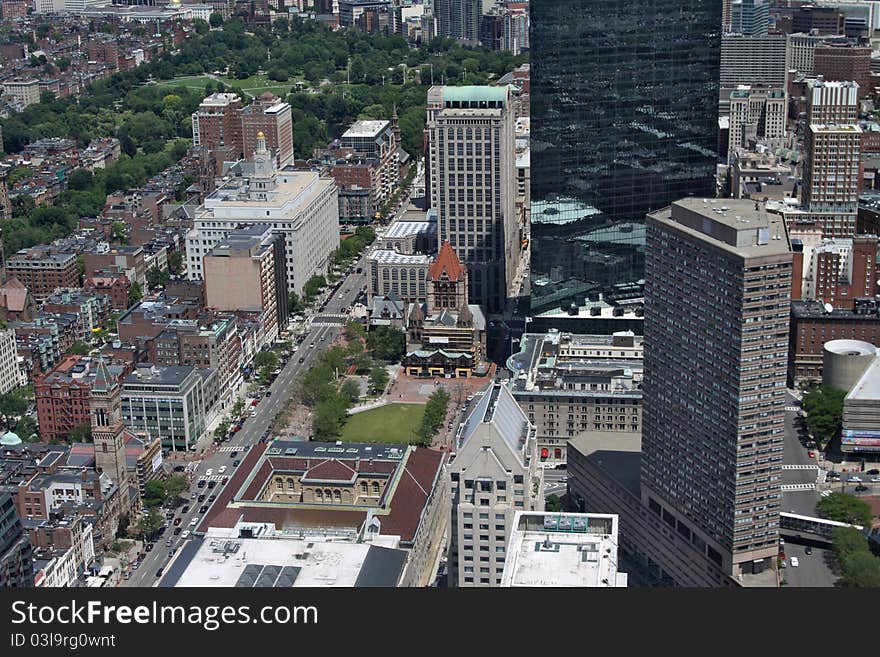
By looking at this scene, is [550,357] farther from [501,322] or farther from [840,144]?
[840,144]

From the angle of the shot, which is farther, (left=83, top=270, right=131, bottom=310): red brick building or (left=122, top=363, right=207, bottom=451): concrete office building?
(left=83, top=270, right=131, bottom=310): red brick building

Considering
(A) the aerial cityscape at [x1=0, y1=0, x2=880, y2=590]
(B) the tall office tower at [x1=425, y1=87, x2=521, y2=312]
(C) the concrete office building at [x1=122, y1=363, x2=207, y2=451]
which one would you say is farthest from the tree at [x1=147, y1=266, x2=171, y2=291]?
(C) the concrete office building at [x1=122, y1=363, x2=207, y2=451]

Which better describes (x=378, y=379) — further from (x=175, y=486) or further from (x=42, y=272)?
(x=42, y=272)

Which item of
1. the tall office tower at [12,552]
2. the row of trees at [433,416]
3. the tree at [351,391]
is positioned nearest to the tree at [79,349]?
the tree at [351,391]

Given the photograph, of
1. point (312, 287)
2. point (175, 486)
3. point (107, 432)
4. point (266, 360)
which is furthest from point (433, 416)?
point (312, 287)

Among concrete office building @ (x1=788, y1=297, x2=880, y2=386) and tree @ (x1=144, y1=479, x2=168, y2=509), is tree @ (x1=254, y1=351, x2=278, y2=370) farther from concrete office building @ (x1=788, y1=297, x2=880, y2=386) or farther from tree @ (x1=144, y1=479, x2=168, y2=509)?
concrete office building @ (x1=788, y1=297, x2=880, y2=386)

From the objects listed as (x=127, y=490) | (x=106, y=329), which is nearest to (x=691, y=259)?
(x=127, y=490)
